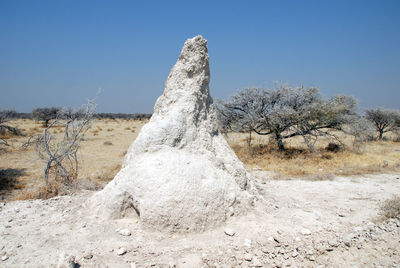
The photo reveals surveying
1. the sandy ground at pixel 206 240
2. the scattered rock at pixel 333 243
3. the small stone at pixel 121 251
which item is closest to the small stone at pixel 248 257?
the sandy ground at pixel 206 240

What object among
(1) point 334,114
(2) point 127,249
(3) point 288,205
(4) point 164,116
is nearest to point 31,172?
(4) point 164,116

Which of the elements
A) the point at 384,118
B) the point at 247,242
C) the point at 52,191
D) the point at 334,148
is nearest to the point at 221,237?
the point at 247,242

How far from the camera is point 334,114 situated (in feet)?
33.7

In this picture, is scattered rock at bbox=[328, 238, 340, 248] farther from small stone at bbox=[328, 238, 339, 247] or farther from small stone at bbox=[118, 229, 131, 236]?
small stone at bbox=[118, 229, 131, 236]

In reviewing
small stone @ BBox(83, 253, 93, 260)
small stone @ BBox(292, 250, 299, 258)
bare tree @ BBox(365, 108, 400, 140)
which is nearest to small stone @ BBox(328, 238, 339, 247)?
small stone @ BBox(292, 250, 299, 258)

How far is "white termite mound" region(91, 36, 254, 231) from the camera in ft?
11.3

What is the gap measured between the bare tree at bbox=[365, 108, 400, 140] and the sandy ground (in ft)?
54.5

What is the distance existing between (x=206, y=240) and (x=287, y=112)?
27.6 ft

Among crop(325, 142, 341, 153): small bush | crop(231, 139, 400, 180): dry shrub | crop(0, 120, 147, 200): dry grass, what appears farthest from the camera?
crop(325, 142, 341, 153): small bush

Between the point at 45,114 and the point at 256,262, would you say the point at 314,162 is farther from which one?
the point at 45,114

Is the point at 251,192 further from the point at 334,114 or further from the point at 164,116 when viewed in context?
the point at 334,114

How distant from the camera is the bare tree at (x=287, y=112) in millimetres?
10495

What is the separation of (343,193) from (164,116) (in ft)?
14.7

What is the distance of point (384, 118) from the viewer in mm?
17938
